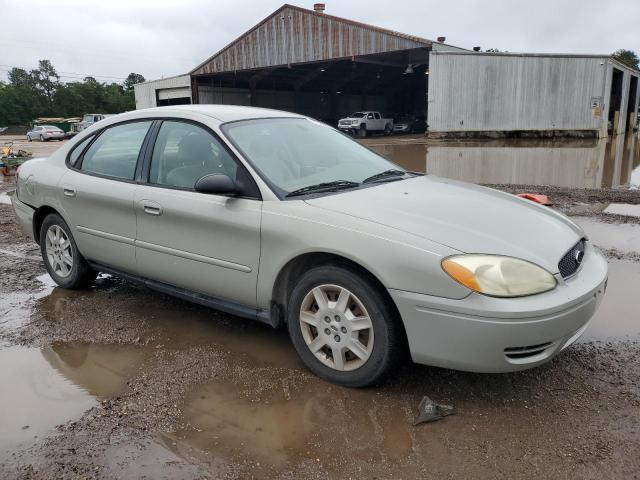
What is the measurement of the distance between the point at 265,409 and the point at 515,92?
94.0ft

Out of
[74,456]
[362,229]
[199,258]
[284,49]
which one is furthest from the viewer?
[284,49]

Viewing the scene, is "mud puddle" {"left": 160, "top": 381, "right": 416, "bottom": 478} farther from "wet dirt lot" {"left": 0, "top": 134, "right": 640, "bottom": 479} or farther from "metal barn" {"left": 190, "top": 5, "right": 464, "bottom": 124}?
"metal barn" {"left": 190, "top": 5, "right": 464, "bottom": 124}

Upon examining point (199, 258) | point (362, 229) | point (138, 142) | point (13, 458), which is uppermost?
point (138, 142)

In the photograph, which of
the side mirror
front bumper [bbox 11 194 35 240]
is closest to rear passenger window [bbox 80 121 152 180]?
front bumper [bbox 11 194 35 240]

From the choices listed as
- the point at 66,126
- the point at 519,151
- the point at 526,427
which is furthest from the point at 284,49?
the point at 526,427

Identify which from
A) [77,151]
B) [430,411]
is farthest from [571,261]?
[77,151]

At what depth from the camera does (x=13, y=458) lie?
103 inches

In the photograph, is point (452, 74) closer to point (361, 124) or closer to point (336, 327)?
point (361, 124)

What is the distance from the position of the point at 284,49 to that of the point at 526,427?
3354cm

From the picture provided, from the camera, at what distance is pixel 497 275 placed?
2.66 m

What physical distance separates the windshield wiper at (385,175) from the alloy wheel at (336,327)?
3.31 ft

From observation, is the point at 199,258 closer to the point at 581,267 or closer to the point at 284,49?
the point at 581,267

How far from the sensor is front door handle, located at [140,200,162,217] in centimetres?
381

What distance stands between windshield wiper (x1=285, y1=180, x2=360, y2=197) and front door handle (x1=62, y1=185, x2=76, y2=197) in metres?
2.17
